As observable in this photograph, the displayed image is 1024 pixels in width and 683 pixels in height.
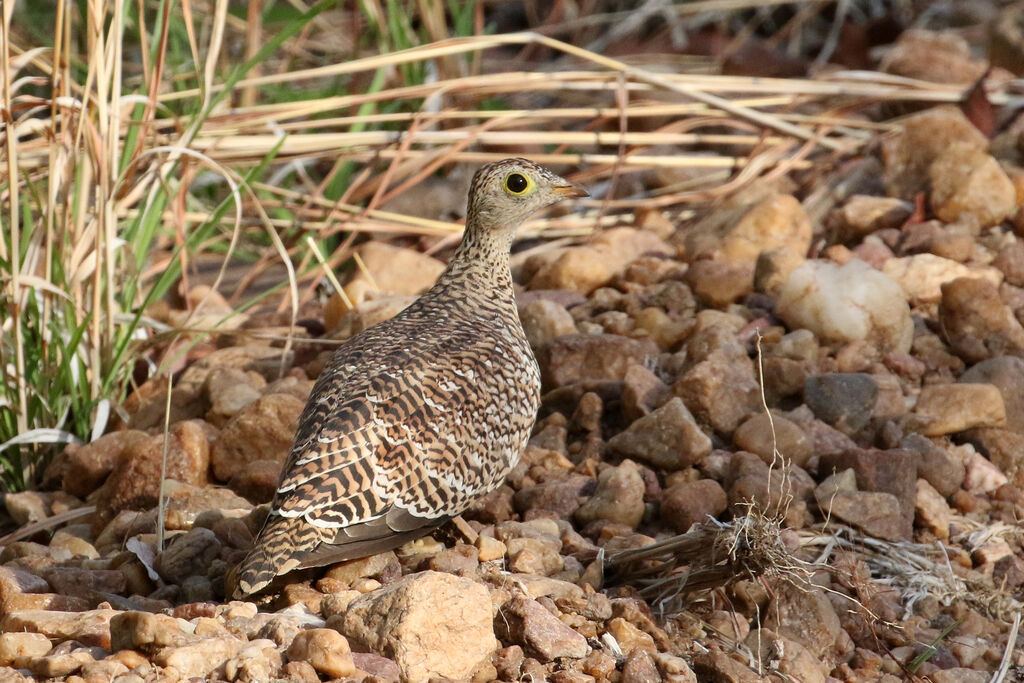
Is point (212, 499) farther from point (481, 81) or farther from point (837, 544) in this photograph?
point (481, 81)

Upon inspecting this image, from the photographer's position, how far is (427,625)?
258 centimetres

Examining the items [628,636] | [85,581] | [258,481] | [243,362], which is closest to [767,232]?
[243,362]

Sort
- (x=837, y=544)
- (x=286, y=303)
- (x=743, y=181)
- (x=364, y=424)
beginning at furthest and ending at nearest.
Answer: (x=743, y=181)
(x=286, y=303)
(x=837, y=544)
(x=364, y=424)

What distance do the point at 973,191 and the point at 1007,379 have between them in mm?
1406

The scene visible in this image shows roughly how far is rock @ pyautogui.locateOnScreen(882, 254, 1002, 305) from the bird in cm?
185

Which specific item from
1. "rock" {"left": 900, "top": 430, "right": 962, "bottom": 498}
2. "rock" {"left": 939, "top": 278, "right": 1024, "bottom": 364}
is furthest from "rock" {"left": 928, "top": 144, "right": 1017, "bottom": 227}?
"rock" {"left": 900, "top": 430, "right": 962, "bottom": 498}

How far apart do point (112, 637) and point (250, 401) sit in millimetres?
1778

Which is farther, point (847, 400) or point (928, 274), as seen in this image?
point (928, 274)

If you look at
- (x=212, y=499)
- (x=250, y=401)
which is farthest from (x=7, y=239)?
(x=212, y=499)

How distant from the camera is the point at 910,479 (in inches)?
142

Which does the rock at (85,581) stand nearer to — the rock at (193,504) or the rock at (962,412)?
the rock at (193,504)

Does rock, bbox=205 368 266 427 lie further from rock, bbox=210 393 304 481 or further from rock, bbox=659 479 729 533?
rock, bbox=659 479 729 533

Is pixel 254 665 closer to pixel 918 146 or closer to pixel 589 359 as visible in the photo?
pixel 589 359

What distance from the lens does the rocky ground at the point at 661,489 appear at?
2713mm
